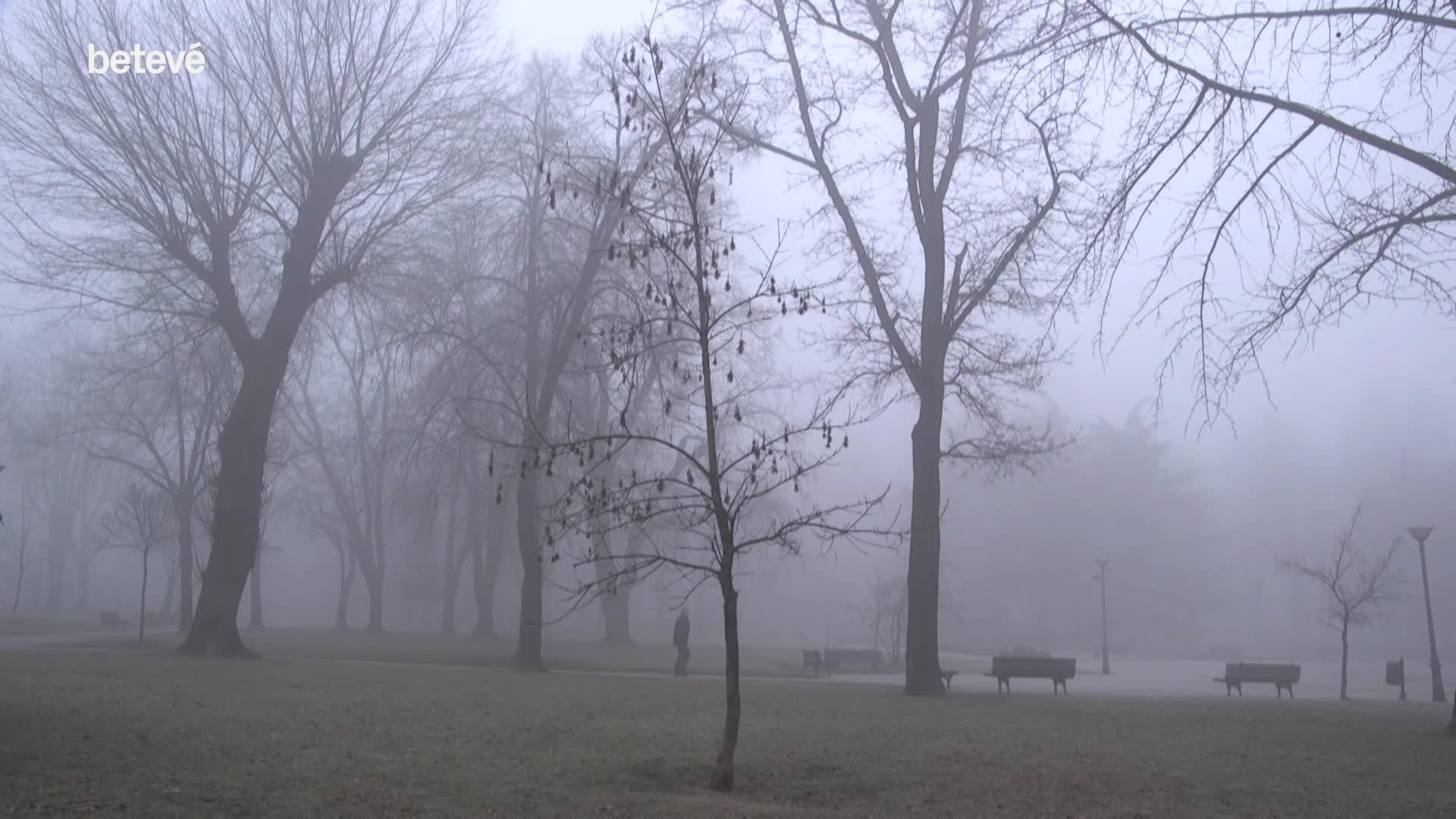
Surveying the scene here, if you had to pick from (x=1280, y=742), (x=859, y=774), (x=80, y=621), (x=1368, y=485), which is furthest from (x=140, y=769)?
(x=1368, y=485)

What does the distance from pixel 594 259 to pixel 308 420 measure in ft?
98.8

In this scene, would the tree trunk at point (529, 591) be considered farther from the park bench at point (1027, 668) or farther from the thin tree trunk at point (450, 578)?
the thin tree trunk at point (450, 578)

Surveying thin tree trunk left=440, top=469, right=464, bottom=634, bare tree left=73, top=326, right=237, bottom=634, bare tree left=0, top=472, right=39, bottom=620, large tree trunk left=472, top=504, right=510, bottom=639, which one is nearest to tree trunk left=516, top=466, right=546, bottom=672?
bare tree left=73, top=326, right=237, bottom=634

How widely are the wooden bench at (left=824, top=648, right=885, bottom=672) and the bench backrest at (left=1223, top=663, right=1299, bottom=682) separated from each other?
36.4 ft

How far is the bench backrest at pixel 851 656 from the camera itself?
109 feet

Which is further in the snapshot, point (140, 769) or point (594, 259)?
point (594, 259)

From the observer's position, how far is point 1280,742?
1316cm

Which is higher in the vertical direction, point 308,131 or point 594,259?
point 308,131

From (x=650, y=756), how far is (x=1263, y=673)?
19725 mm

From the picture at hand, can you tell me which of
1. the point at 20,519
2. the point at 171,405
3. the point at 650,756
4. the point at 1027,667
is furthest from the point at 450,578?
the point at 650,756

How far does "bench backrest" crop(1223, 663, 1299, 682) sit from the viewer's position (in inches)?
1008

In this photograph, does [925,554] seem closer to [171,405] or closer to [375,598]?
[171,405]

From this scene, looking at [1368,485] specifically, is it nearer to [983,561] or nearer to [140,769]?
[983,561]


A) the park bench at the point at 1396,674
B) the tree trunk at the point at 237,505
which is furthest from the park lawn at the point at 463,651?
the park bench at the point at 1396,674
